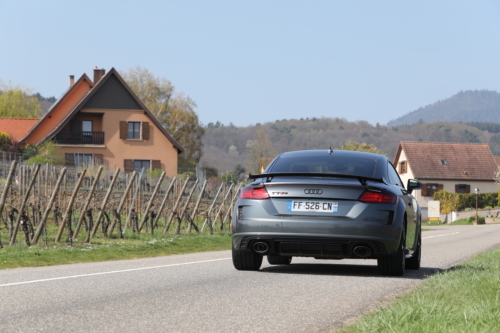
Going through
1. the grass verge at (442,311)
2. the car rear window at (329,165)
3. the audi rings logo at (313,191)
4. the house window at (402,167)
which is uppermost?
the house window at (402,167)

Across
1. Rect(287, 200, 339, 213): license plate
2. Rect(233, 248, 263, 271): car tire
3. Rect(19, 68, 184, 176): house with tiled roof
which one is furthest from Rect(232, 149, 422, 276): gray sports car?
Rect(19, 68, 184, 176): house with tiled roof

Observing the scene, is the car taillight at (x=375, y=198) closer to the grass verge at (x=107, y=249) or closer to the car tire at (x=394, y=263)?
the car tire at (x=394, y=263)

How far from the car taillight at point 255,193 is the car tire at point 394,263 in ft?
6.03

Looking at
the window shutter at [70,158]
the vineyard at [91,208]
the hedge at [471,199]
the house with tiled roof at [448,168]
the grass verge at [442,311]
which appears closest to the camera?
the grass verge at [442,311]

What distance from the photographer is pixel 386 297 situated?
8.66 m

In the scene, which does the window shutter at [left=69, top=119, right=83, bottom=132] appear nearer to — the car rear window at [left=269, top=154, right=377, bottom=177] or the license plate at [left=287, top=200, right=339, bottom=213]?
the car rear window at [left=269, top=154, right=377, bottom=177]

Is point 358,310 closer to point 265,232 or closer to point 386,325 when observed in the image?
point 386,325

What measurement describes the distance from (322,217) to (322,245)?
349 mm

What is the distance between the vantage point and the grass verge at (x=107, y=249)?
47.9 ft

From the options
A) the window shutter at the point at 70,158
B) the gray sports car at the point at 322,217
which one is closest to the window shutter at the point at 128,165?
the window shutter at the point at 70,158

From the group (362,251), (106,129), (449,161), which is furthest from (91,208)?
(449,161)

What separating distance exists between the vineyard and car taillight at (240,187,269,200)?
24.6 ft

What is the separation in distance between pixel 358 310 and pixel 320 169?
12.4 ft

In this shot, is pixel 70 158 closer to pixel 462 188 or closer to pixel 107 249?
pixel 107 249
